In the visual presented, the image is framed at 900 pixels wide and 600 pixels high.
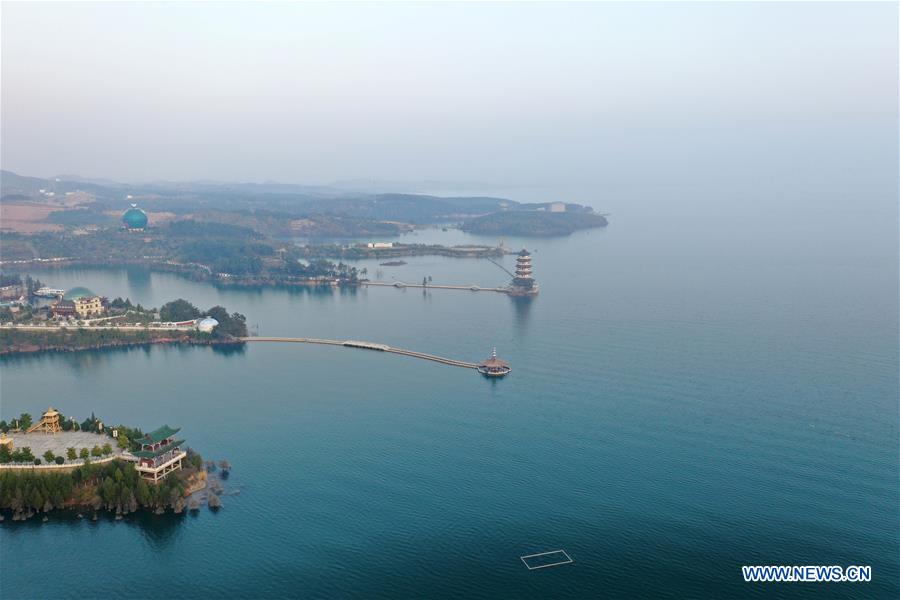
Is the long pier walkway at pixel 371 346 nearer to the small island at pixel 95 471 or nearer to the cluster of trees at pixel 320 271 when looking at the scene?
the small island at pixel 95 471

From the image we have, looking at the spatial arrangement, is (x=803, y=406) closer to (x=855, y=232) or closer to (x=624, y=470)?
(x=624, y=470)

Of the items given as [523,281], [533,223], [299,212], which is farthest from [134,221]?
[523,281]

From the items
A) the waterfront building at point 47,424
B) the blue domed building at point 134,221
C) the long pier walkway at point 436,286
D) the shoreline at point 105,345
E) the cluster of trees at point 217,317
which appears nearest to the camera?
the waterfront building at point 47,424

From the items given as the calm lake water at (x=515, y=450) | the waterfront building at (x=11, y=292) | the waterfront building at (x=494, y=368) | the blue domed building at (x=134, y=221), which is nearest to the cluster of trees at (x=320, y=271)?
the calm lake water at (x=515, y=450)

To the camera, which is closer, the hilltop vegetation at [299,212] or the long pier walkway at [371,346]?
the long pier walkway at [371,346]

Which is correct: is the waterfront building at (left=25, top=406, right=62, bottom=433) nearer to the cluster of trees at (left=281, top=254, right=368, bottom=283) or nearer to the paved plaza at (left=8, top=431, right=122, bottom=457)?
the paved plaza at (left=8, top=431, right=122, bottom=457)

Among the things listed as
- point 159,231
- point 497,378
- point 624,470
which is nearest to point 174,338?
point 497,378
